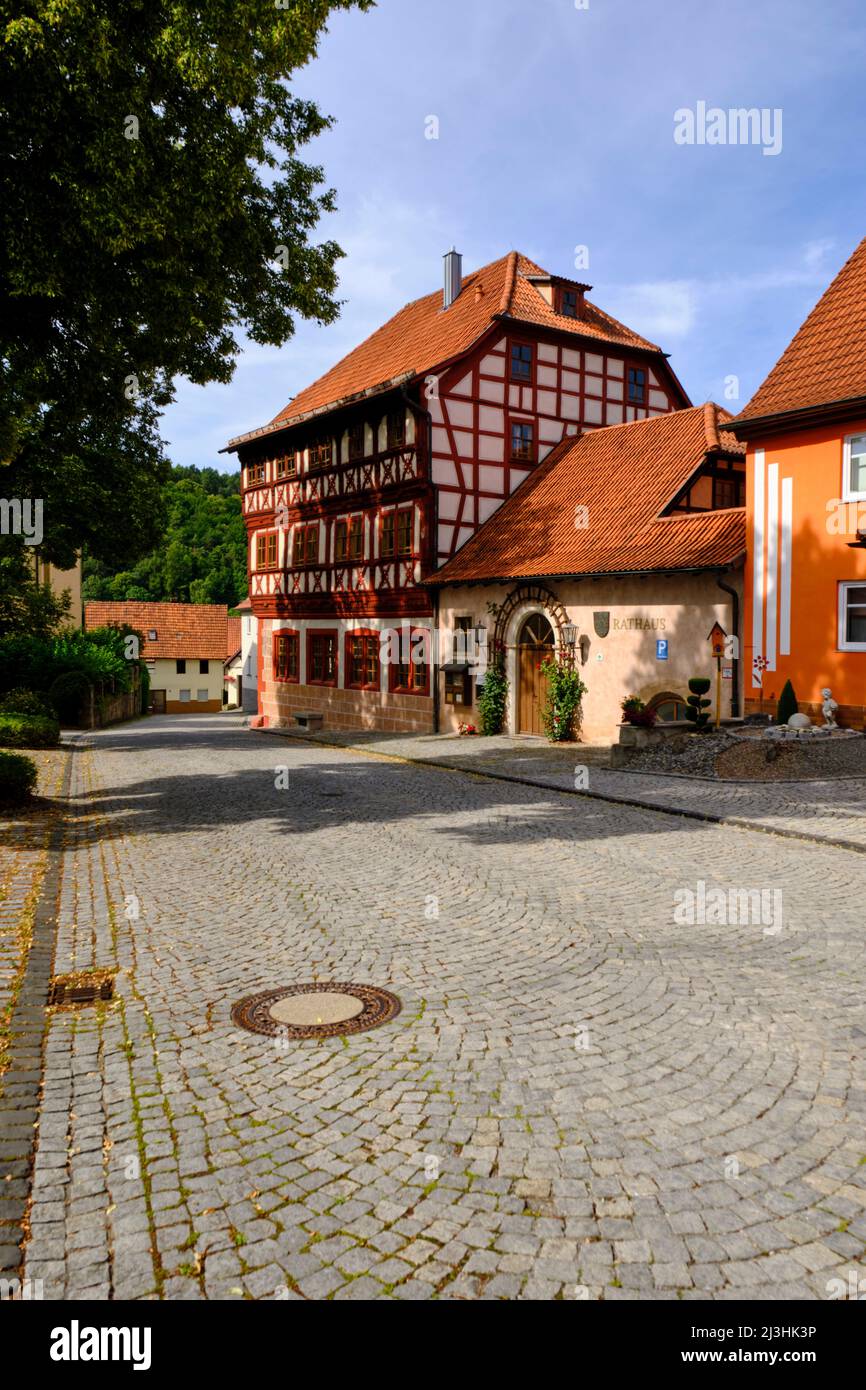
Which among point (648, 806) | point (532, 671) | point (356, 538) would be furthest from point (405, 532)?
point (648, 806)

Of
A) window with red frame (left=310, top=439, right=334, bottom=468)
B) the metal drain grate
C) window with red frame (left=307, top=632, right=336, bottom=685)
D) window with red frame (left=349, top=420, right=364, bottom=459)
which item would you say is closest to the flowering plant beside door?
window with red frame (left=349, top=420, right=364, bottom=459)

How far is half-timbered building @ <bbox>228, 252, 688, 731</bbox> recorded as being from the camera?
2677 cm

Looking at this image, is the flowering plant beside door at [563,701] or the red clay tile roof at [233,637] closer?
the flowering plant beside door at [563,701]

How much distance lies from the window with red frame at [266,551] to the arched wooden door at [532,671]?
1518cm

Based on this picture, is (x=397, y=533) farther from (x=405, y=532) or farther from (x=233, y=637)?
(x=233, y=637)

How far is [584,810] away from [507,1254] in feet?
33.2

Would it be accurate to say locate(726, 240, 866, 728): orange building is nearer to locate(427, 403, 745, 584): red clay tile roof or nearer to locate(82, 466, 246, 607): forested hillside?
locate(427, 403, 745, 584): red clay tile roof

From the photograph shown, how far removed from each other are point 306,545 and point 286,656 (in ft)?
15.4

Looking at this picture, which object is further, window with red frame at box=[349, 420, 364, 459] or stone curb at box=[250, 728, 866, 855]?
window with red frame at box=[349, 420, 364, 459]

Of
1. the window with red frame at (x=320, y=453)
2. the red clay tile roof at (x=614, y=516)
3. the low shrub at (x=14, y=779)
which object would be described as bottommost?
the low shrub at (x=14, y=779)

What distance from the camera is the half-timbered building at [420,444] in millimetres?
26766

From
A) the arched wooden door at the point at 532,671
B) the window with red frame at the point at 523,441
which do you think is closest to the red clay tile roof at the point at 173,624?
the window with red frame at the point at 523,441

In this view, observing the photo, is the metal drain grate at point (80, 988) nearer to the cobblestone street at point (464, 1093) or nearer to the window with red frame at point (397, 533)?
the cobblestone street at point (464, 1093)

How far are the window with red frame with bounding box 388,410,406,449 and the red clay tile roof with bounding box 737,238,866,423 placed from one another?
448 inches
